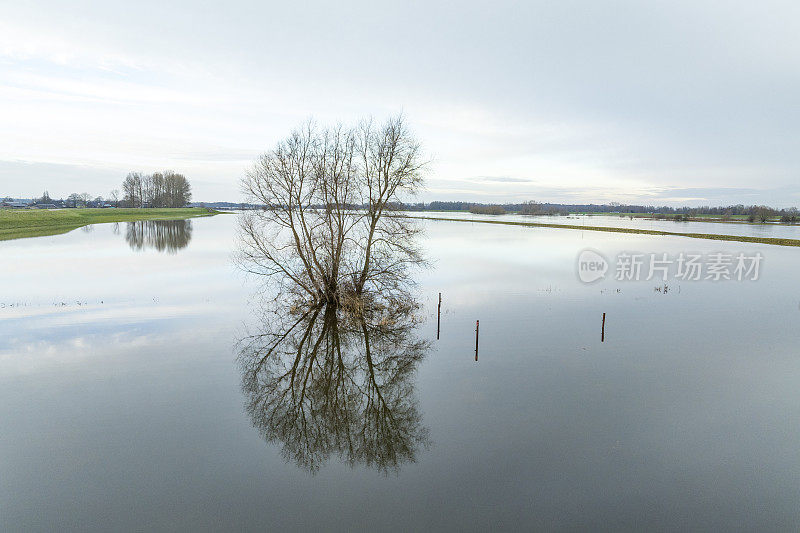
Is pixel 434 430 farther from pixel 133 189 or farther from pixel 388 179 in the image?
pixel 133 189

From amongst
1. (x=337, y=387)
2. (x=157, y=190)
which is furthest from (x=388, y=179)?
(x=157, y=190)

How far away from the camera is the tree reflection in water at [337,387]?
39.2ft

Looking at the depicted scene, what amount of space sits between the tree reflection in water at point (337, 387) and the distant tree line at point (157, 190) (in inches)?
6748

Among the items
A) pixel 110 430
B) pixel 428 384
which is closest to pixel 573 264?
pixel 428 384

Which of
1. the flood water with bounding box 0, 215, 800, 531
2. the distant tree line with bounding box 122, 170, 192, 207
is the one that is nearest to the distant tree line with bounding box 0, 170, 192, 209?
the distant tree line with bounding box 122, 170, 192, 207

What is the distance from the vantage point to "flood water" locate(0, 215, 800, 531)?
30.2ft

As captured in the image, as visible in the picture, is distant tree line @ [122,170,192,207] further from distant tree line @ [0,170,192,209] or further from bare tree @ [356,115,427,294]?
bare tree @ [356,115,427,294]

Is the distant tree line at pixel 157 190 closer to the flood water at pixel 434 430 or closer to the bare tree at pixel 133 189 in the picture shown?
the bare tree at pixel 133 189

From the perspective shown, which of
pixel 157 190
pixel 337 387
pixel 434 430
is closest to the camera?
pixel 434 430

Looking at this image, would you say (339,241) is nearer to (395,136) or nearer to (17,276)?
(395,136)

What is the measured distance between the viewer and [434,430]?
41.7 ft

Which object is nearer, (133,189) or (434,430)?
(434,430)

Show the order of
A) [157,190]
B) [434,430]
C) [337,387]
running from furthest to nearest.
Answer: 1. [157,190]
2. [337,387]
3. [434,430]

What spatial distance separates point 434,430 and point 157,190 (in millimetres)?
188462
